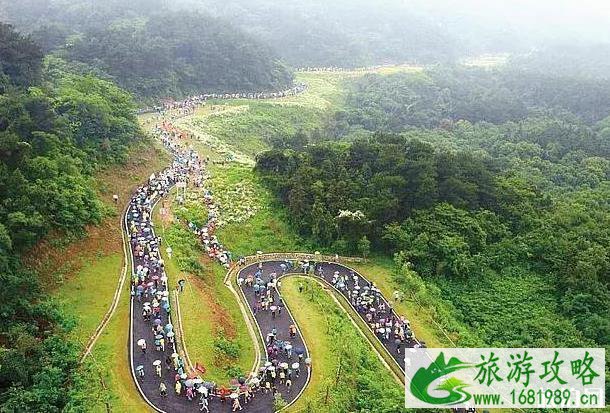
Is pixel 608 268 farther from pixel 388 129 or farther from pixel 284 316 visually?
pixel 388 129

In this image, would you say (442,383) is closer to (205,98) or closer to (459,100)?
(205,98)

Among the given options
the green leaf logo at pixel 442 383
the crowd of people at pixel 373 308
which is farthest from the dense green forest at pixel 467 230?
the green leaf logo at pixel 442 383

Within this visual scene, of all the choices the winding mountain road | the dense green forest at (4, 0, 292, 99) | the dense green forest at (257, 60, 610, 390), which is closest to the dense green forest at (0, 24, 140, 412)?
the winding mountain road

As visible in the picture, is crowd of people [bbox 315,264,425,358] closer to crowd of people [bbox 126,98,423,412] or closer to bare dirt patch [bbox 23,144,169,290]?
crowd of people [bbox 126,98,423,412]

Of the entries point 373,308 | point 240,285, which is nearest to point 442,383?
point 373,308

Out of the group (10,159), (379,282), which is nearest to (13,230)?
(10,159)

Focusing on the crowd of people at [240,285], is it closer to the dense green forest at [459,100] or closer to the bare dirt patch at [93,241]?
the bare dirt patch at [93,241]
